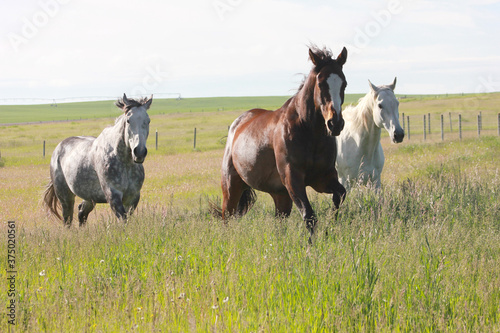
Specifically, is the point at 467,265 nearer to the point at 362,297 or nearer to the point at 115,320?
the point at 362,297

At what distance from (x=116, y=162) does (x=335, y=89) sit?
3475mm

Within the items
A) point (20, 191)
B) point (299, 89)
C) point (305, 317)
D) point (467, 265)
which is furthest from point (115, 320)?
point (20, 191)

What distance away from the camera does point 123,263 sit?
4.81 meters

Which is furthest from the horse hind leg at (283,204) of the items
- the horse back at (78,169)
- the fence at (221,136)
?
the fence at (221,136)

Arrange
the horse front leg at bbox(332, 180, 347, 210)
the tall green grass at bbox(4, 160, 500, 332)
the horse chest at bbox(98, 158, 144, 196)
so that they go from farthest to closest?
the horse chest at bbox(98, 158, 144, 196), the horse front leg at bbox(332, 180, 347, 210), the tall green grass at bbox(4, 160, 500, 332)

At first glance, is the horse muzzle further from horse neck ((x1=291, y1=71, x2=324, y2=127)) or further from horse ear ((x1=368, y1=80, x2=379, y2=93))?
horse ear ((x1=368, y1=80, x2=379, y2=93))

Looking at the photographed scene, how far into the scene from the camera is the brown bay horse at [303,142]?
5.24 meters

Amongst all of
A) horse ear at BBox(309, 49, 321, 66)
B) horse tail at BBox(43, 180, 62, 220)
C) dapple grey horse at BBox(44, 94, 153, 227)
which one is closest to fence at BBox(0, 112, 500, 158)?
horse tail at BBox(43, 180, 62, 220)

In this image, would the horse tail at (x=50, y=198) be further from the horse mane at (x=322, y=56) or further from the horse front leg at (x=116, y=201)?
the horse mane at (x=322, y=56)

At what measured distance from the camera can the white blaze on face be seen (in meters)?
5.07

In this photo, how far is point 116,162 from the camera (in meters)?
7.12

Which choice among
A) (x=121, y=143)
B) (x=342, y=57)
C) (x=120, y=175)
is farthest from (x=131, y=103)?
(x=342, y=57)

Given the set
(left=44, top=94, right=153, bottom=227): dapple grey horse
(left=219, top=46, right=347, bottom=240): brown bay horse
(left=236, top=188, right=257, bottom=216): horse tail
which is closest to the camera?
(left=219, top=46, right=347, bottom=240): brown bay horse

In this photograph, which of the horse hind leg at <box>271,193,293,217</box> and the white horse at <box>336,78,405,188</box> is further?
the white horse at <box>336,78,405,188</box>
